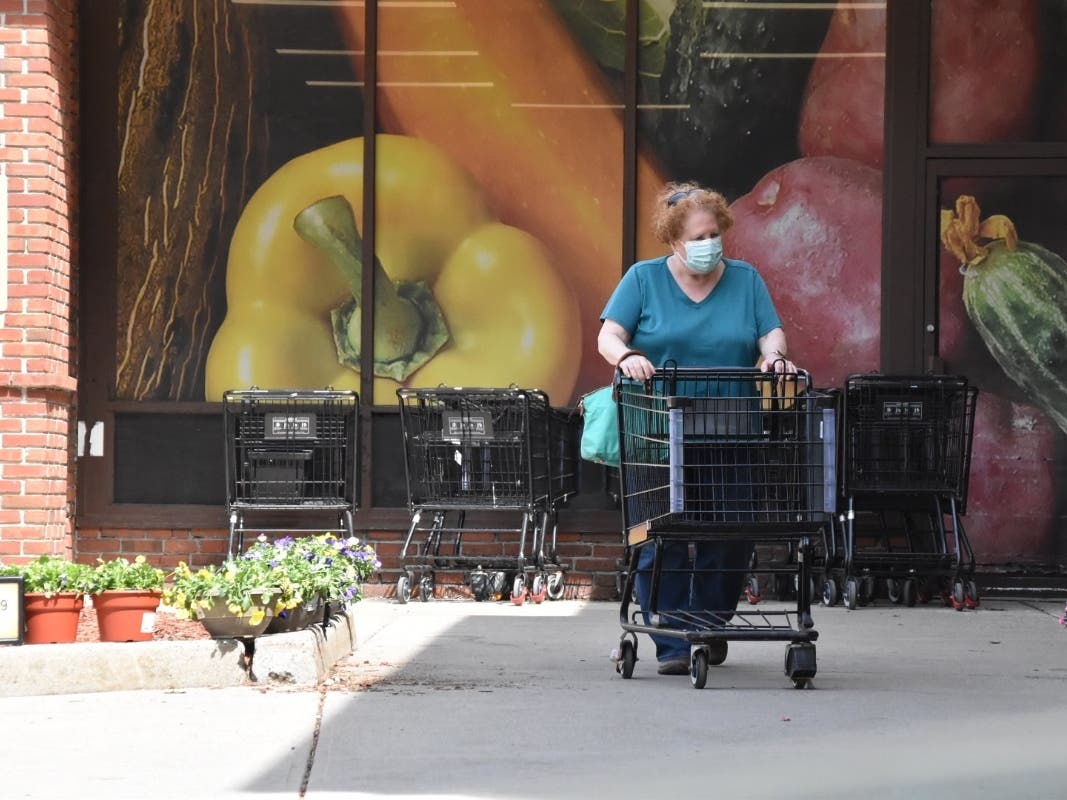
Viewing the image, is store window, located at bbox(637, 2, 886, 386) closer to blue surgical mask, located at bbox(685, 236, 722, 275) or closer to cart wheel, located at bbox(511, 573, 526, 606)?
cart wheel, located at bbox(511, 573, 526, 606)

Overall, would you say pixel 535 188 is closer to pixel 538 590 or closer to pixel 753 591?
pixel 538 590

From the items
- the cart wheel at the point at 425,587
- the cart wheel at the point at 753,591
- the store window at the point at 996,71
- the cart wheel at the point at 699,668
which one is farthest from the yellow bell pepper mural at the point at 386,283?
the cart wheel at the point at 699,668

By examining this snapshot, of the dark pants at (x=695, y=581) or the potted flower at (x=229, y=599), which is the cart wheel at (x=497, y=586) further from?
the potted flower at (x=229, y=599)

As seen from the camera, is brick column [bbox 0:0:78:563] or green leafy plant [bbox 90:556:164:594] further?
brick column [bbox 0:0:78:563]

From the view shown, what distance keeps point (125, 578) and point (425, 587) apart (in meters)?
3.37

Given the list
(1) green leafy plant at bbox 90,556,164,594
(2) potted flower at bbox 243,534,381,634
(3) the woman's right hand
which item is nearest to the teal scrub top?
(3) the woman's right hand

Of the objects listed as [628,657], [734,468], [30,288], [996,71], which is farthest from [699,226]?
[30,288]

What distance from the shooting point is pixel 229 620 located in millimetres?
6797

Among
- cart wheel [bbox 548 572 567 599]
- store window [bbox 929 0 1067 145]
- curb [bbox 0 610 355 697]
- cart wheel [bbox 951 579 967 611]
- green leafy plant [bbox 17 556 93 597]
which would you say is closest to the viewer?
curb [bbox 0 610 355 697]

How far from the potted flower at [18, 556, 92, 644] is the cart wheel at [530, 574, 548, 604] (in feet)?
12.2

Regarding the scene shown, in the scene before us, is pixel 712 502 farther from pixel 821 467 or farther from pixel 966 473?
pixel 966 473

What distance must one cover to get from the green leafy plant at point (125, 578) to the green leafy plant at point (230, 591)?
11.1 inches

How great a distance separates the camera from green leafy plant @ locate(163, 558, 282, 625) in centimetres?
675

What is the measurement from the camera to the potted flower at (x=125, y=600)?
7.28 meters
